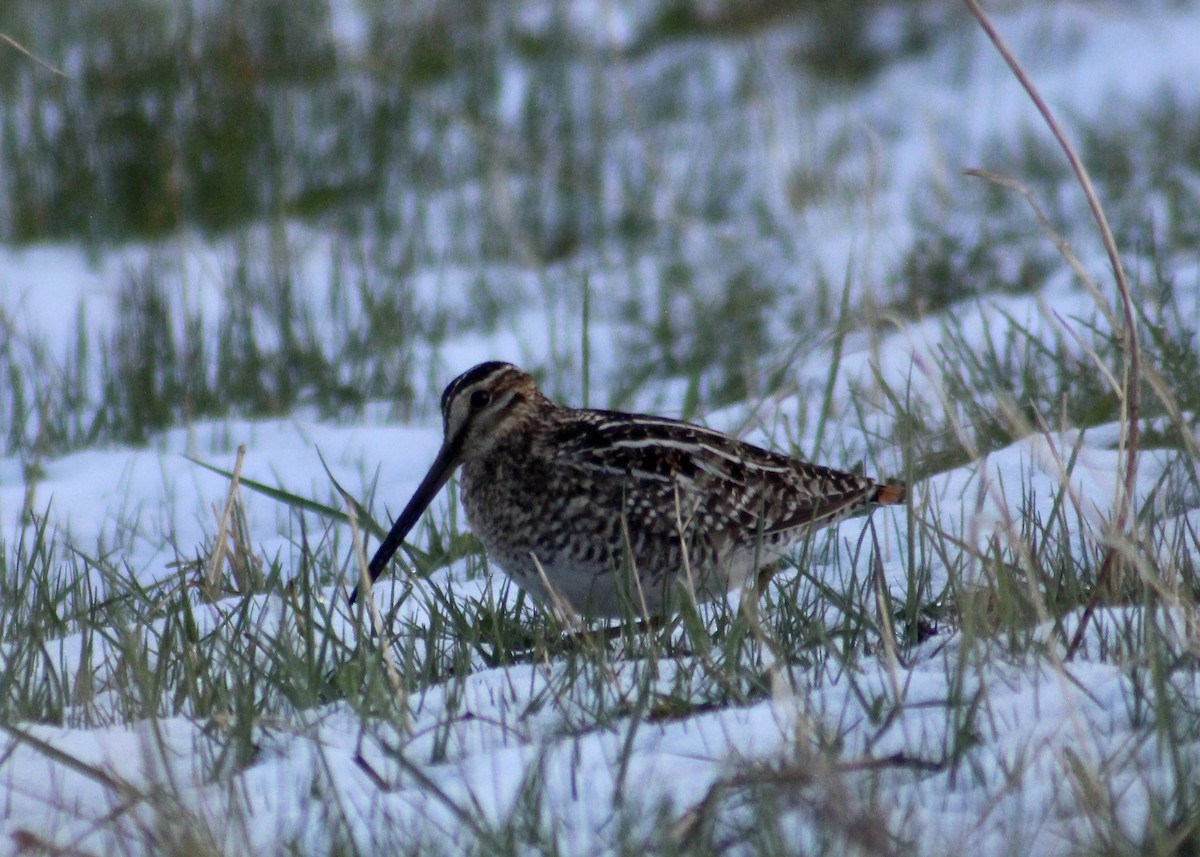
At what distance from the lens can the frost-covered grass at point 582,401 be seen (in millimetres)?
2324

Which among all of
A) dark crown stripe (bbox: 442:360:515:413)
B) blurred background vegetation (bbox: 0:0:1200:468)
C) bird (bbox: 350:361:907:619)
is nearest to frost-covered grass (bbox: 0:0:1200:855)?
blurred background vegetation (bbox: 0:0:1200:468)

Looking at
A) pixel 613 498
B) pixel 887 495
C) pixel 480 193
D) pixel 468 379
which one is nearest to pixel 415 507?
pixel 468 379

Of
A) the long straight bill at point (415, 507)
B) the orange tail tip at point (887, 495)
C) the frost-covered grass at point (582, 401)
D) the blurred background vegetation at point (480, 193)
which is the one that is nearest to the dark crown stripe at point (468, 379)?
the long straight bill at point (415, 507)

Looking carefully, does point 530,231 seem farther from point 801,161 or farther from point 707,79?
point 707,79

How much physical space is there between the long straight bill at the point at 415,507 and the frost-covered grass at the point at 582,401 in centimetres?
8

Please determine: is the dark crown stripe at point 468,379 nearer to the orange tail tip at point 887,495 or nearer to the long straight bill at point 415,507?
the long straight bill at point 415,507

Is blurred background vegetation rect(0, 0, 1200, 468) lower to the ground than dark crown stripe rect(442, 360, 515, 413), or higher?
higher

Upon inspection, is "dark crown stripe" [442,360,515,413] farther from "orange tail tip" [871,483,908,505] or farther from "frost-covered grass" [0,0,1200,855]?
"orange tail tip" [871,483,908,505]

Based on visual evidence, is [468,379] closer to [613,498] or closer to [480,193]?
[613,498]

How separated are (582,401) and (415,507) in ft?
6.64

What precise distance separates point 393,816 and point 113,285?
5.94 m

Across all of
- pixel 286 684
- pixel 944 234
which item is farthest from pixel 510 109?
pixel 286 684

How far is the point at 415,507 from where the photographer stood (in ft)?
12.8

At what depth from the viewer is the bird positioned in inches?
139
